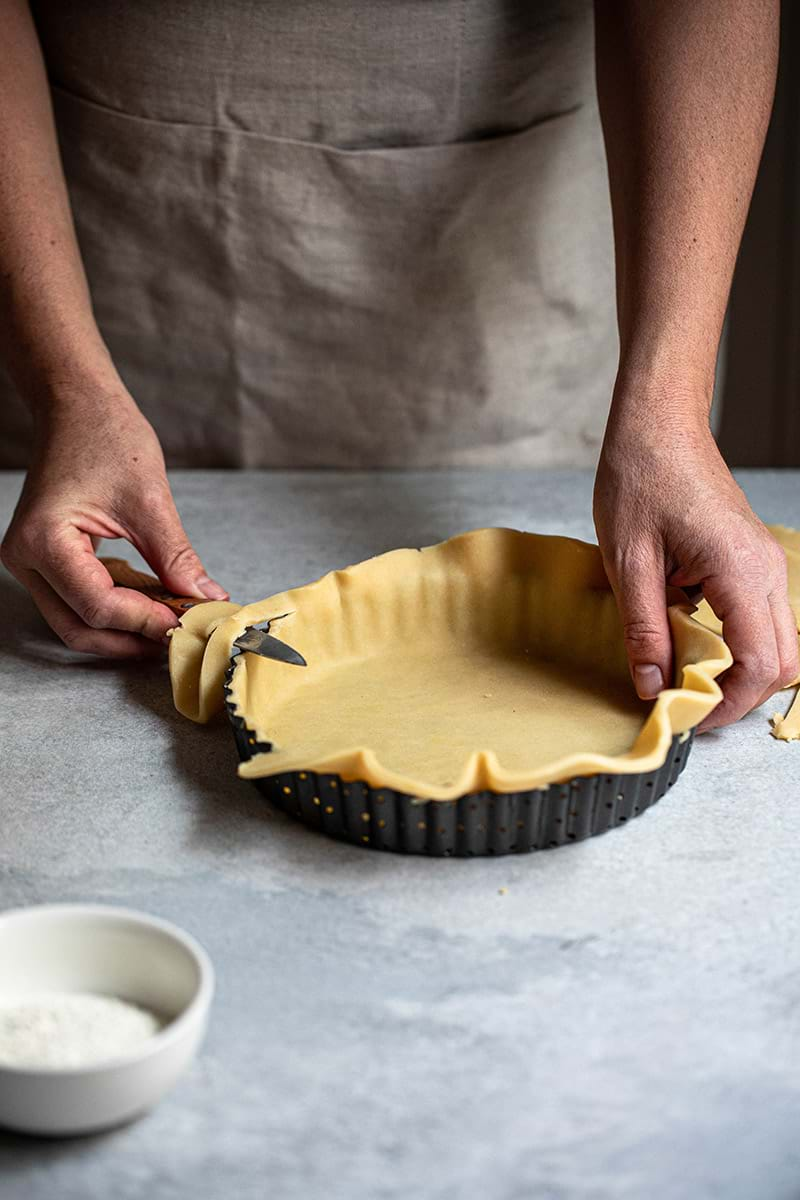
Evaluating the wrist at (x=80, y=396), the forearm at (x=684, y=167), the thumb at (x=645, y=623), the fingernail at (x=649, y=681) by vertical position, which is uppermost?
the forearm at (x=684, y=167)

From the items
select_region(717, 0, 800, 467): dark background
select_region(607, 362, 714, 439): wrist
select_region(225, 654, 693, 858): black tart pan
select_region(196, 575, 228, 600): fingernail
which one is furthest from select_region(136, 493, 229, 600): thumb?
select_region(717, 0, 800, 467): dark background

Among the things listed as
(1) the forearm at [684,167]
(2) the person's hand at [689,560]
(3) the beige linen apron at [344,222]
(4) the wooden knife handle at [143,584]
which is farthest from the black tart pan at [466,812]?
(3) the beige linen apron at [344,222]

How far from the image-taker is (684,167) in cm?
122

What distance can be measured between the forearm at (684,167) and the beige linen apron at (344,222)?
336 millimetres

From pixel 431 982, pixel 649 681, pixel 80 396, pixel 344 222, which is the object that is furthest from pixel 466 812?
pixel 344 222

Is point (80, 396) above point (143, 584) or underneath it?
above

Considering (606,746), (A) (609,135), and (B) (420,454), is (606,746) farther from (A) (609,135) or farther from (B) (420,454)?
(B) (420,454)

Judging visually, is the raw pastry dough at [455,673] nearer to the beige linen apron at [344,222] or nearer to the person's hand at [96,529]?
the person's hand at [96,529]

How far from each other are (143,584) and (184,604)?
9 centimetres

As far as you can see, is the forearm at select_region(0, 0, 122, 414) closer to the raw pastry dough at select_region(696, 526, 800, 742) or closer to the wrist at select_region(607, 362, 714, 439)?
the wrist at select_region(607, 362, 714, 439)

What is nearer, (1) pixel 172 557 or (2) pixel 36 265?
(1) pixel 172 557

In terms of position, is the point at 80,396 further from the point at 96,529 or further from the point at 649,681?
the point at 649,681

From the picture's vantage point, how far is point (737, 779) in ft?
3.31

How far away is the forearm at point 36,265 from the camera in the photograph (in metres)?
1.31
